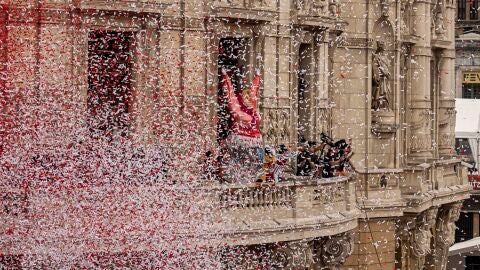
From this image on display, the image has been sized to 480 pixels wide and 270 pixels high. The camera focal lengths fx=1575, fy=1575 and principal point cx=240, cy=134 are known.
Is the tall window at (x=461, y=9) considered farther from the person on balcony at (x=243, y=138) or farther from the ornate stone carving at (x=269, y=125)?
the person on balcony at (x=243, y=138)

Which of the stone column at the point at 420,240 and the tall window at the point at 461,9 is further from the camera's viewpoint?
the tall window at the point at 461,9

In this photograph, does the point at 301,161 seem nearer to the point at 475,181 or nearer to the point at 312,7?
the point at 312,7

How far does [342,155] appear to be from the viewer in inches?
1422

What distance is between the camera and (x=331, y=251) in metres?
35.5

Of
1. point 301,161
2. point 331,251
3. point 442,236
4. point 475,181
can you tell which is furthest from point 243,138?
point 475,181

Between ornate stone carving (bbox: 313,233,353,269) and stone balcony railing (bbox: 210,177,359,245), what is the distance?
3.11ft

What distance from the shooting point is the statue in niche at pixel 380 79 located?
41.0 m

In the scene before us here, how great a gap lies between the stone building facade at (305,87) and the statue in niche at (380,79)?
36mm

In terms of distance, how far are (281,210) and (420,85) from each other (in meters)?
13.5

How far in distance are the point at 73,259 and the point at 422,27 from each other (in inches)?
718

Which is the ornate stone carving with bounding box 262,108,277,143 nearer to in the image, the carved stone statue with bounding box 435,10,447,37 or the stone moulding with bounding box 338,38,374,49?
the stone moulding with bounding box 338,38,374,49

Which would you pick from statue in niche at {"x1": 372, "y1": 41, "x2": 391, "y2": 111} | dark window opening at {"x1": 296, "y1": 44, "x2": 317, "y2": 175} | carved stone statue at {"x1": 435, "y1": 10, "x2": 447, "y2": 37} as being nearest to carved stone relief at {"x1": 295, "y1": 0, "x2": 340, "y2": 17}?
dark window opening at {"x1": 296, "y1": 44, "x2": 317, "y2": 175}

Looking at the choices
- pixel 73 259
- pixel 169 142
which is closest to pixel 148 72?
pixel 169 142

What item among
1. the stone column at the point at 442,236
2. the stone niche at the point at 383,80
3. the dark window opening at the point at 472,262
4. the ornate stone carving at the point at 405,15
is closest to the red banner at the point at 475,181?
the dark window opening at the point at 472,262
